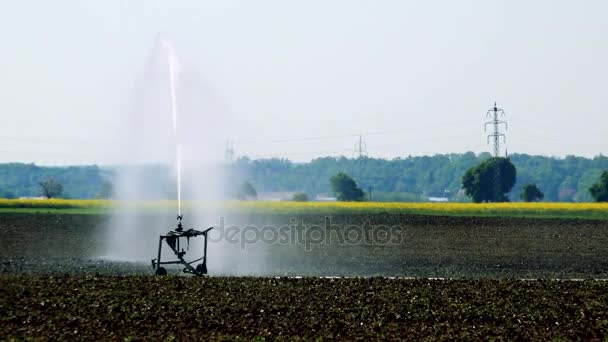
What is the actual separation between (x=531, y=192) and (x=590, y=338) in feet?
388

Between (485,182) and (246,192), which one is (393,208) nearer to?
(246,192)

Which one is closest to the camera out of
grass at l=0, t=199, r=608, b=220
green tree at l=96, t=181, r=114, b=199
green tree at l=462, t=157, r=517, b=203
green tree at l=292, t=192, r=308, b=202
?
grass at l=0, t=199, r=608, b=220

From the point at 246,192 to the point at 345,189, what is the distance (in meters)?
46.0

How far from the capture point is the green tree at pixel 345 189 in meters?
126

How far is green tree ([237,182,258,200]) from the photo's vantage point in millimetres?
81250

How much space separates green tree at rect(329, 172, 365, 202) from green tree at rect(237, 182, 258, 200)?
3598 cm

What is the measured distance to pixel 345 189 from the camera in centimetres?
13062

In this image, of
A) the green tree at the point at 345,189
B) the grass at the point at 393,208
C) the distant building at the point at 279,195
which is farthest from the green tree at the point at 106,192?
the grass at the point at 393,208

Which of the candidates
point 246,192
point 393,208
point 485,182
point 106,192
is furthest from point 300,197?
point 485,182

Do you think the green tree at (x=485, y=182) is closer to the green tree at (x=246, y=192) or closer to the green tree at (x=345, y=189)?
the green tree at (x=345, y=189)

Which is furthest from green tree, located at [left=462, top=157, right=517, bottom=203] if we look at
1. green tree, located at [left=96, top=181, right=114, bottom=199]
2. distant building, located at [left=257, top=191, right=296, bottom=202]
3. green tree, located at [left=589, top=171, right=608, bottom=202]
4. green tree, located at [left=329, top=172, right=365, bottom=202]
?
green tree, located at [left=96, top=181, right=114, bottom=199]

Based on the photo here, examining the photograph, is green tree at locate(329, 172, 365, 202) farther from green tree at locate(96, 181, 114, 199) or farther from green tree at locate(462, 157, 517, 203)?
green tree at locate(96, 181, 114, 199)

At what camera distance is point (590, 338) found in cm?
2025

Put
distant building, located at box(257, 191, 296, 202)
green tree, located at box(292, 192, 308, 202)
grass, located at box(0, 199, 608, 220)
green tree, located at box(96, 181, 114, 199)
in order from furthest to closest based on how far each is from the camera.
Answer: green tree, located at box(96, 181, 114, 199), distant building, located at box(257, 191, 296, 202), green tree, located at box(292, 192, 308, 202), grass, located at box(0, 199, 608, 220)
